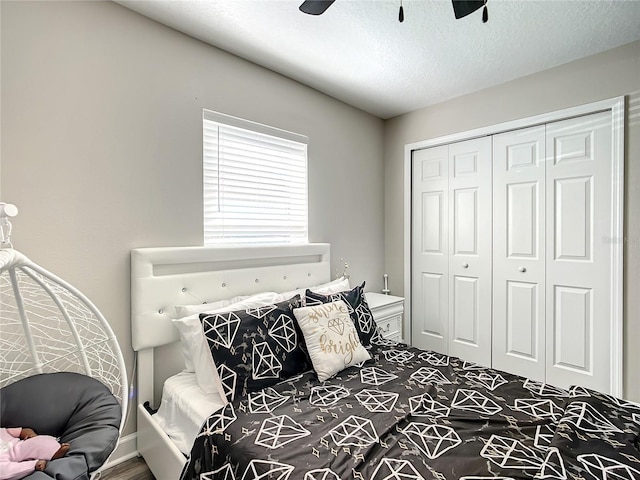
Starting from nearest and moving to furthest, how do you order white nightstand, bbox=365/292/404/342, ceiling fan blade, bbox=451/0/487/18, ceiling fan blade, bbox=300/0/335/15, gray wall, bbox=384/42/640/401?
ceiling fan blade, bbox=451/0/487/18
ceiling fan blade, bbox=300/0/335/15
gray wall, bbox=384/42/640/401
white nightstand, bbox=365/292/404/342

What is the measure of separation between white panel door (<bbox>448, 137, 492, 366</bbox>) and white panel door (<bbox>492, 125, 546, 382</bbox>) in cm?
8

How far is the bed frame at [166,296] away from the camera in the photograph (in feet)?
5.66

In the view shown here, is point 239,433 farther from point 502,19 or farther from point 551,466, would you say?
point 502,19

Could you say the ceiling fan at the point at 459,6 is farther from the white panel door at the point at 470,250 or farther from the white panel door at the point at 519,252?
the white panel door at the point at 470,250

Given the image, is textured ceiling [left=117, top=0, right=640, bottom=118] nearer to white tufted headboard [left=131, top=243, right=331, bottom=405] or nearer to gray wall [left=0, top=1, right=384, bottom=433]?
gray wall [left=0, top=1, right=384, bottom=433]

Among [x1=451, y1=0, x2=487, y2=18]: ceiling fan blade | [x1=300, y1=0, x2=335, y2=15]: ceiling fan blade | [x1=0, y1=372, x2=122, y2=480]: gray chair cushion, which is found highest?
[x1=300, y1=0, x2=335, y2=15]: ceiling fan blade

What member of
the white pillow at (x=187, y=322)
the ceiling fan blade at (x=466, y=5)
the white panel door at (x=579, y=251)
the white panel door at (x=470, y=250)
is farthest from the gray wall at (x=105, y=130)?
the white panel door at (x=579, y=251)

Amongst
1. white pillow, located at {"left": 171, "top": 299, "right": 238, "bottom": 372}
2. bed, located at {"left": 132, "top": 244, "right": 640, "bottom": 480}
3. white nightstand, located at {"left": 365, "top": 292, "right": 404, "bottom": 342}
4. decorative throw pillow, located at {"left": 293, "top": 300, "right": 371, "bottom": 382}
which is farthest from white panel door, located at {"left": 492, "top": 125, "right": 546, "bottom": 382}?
white pillow, located at {"left": 171, "top": 299, "right": 238, "bottom": 372}

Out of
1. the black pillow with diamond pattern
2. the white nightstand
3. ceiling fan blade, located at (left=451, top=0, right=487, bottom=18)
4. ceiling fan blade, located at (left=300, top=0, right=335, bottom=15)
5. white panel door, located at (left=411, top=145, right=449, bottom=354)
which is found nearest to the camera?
ceiling fan blade, located at (left=451, top=0, right=487, bottom=18)

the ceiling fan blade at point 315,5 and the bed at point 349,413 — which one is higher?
the ceiling fan blade at point 315,5

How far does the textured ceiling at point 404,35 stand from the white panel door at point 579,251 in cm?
60

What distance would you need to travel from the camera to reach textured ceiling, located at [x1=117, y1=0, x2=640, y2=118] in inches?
72.1

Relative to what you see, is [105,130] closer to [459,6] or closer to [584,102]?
[459,6]

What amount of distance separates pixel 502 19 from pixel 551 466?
2.21 metres
